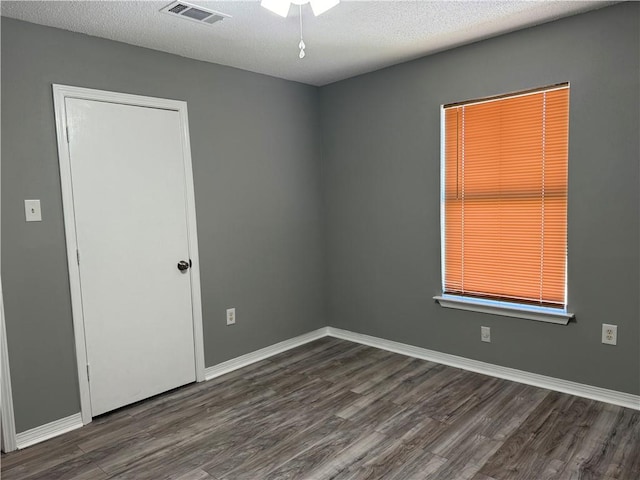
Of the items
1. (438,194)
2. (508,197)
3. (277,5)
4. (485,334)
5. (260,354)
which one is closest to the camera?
(277,5)

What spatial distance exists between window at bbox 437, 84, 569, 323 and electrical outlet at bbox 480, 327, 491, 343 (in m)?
0.19

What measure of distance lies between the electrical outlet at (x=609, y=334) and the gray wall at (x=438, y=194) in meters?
0.03

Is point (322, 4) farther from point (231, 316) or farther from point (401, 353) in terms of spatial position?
point (401, 353)

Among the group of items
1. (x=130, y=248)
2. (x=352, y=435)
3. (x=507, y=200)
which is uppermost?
(x=507, y=200)

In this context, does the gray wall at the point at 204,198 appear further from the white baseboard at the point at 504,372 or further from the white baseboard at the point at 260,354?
the white baseboard at the point at 504,372

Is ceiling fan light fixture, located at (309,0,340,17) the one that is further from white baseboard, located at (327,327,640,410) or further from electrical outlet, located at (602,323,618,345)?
white baseboard, located at (327,327,640,410)

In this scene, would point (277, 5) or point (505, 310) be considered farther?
point (505, 310)

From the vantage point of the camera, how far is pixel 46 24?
8.42 ft

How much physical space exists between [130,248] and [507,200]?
258 cm

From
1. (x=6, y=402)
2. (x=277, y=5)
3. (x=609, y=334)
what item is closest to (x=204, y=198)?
(x=277, y=5)

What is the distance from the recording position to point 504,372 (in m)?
3.26

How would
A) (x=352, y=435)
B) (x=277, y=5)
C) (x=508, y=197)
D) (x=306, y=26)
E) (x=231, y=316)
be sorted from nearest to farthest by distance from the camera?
1. (x=277, y=5)
2. (x=352, y=435)
3. (x=306, y=26)
4. (x=508, y=197)
5. (x=231, y=316)

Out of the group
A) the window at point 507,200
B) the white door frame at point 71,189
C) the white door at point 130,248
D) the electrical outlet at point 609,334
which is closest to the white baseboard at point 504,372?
the electrical outlet at point 609,334

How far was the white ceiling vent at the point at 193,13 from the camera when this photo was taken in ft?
7.82
